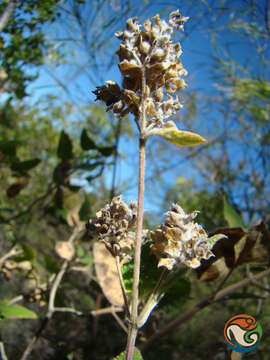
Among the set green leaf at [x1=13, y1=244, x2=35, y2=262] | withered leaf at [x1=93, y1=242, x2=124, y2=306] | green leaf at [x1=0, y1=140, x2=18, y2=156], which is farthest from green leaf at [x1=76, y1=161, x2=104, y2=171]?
withered leaf at [x1=93, y1=242, x2=124, y2=306]

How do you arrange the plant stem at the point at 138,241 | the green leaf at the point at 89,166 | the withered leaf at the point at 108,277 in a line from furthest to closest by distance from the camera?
the green leaf at the point at 89,166, the withered leaf at the point at 108,277, the plant stem at the point at 138,241

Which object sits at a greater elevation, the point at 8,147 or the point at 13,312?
the point at 8,147

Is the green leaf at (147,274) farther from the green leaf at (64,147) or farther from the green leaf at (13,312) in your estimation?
the green leaf at (64,147)

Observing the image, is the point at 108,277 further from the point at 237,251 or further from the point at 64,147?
the point at 64,147

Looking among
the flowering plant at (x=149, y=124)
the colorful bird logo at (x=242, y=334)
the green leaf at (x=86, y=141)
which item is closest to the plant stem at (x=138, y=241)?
the flowering plant at (x=149, y=124)

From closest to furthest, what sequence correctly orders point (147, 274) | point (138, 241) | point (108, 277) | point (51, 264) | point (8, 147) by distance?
point (138, 241) → point (147, 274) → point (108, 277) → point (51, 264) → point (8, 147)

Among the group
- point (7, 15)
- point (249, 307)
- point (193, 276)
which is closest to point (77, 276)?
point (193, 276)

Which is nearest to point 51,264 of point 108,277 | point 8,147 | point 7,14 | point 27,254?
point 27,254
